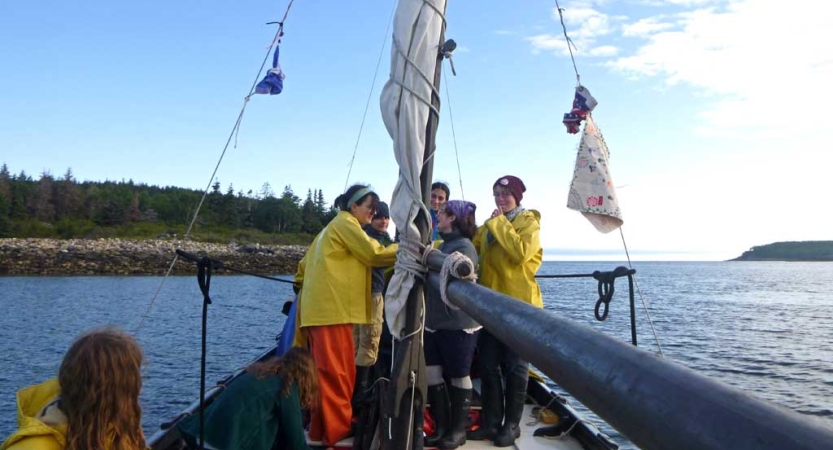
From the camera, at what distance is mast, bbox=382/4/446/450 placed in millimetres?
3125

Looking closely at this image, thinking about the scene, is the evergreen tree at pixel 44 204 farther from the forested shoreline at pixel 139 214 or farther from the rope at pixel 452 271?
the rope at pixel 452 271

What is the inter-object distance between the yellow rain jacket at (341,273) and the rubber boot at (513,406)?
3.54 feet

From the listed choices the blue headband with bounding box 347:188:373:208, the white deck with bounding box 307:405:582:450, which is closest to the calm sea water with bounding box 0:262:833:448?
the white deck with bounding box 307:405:582:450

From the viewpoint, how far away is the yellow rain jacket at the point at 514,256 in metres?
3.83

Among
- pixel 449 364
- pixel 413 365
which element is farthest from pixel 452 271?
pixel 449 364

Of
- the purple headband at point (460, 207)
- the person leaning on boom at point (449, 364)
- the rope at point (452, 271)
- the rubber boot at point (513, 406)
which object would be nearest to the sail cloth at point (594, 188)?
the purple headband at point (460, 207)

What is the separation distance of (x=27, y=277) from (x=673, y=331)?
53.3 metres

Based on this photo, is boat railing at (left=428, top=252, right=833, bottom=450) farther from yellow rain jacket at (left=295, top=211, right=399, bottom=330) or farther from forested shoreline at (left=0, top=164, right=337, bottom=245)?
forested shoreline at (left=0, top=164, right=337, bottom=245)

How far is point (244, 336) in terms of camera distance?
21719 mm

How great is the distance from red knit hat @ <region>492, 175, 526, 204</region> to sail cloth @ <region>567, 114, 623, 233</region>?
410mm

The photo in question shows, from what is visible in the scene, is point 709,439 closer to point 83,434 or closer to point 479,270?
point 83,434

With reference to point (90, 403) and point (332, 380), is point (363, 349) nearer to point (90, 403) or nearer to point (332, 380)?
point (332, 380)

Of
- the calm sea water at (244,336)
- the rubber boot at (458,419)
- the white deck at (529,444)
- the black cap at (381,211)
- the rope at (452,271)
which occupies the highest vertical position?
the black cap at (381,211)

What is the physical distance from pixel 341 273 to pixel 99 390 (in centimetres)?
225
